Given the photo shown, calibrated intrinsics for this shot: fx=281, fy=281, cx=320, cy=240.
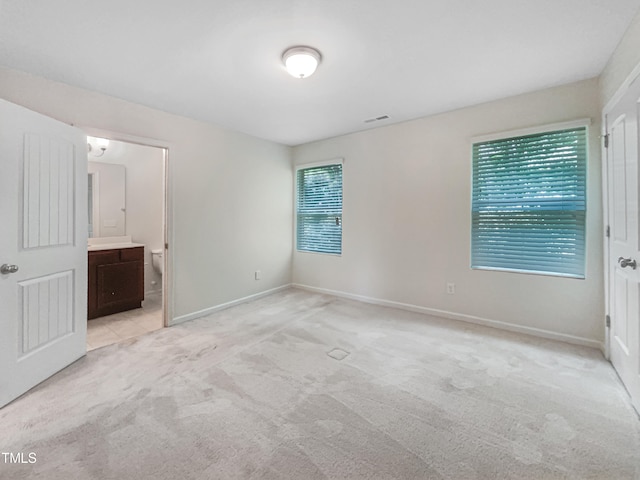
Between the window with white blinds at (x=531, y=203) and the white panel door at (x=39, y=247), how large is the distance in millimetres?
3978

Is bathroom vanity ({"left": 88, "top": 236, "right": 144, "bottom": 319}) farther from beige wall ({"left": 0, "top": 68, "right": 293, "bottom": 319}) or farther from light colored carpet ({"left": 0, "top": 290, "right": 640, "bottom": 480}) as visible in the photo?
light colored carpet ({"left": 0, "top": 290, "right": 640, "bottom": 480})

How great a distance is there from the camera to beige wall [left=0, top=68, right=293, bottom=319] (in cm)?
260

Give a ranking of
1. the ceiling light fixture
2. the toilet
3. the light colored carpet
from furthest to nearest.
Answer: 1. the toilet
2. the ceiling light fixture
3. the light colored carpet

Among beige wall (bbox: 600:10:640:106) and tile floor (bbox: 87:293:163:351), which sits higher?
beige wall (bbox: 600:10:640:106)

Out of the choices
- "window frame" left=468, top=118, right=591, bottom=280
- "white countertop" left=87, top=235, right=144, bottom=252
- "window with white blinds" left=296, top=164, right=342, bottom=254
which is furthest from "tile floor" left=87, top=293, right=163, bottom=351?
"window frame" left=468, top=118, right=591, bottom=280

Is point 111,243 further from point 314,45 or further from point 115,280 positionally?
point 314,45

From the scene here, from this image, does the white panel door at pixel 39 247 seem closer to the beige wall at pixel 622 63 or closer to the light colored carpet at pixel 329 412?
the light colored carpet at pixel 329 412

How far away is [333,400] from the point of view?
1.89 meters

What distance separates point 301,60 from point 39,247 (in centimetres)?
240

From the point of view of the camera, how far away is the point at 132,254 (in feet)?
12.5

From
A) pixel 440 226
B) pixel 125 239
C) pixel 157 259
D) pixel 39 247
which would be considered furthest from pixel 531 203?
pixel 125 239

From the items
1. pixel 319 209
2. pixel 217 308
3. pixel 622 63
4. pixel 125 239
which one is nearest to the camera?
pixel 622 63

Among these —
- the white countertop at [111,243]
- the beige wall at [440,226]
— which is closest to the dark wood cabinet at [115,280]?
the white countertop at [111,243]

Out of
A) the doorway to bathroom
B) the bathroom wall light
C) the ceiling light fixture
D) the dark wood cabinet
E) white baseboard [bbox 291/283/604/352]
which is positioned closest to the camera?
the ceiling light fixture
